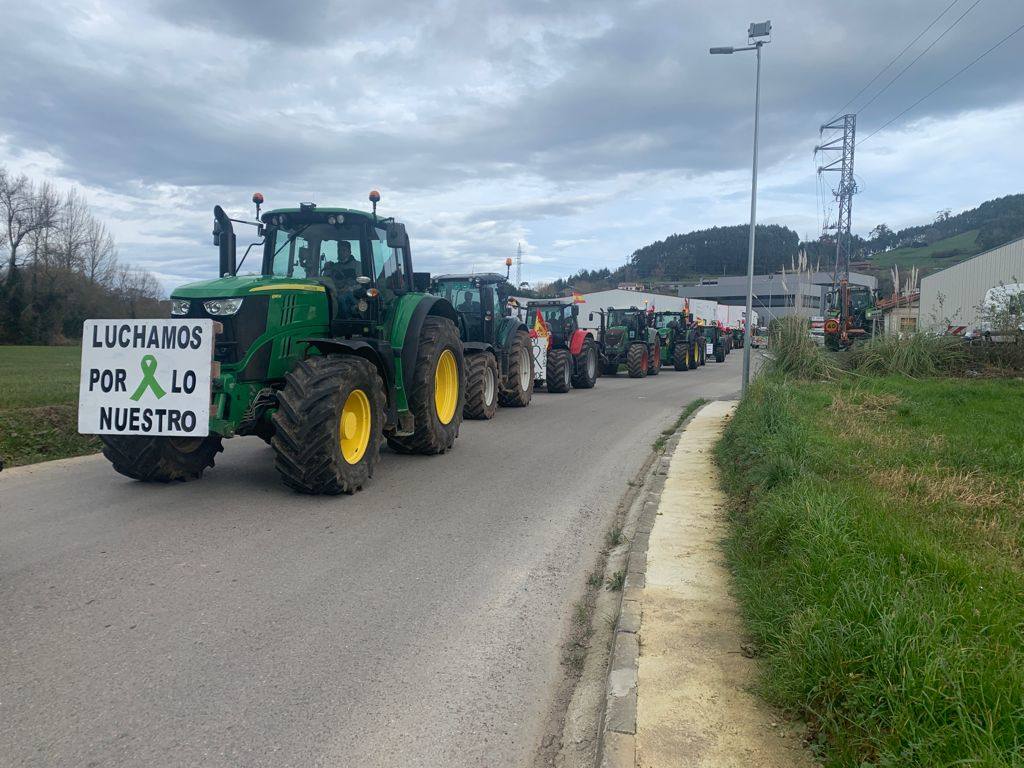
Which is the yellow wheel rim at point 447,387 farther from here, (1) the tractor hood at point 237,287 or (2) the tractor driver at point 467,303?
(2) the tractor driver at point 467,303

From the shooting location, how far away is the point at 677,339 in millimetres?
29766

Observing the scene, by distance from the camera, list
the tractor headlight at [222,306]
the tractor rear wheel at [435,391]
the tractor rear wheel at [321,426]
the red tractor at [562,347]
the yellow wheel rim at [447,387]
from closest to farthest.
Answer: the tractor rear wheel at [321,426]
the tractor headlight at [222,306]
the tractor rear wheel at [435,391]
the yellow wheel rim at [447,387]
the red tractor at [562,347]

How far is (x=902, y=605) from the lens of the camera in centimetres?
328

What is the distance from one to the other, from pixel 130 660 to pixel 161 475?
3.84 meters

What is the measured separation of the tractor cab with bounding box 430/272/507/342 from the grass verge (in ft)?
23.1

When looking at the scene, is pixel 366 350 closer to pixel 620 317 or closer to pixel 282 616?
pixel 282 616

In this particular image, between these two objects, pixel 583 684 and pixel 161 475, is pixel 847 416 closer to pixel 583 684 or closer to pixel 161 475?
pixel 583 684

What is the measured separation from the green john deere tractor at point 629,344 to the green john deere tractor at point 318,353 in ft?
52.0

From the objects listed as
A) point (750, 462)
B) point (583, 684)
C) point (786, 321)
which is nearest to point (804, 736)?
point (583, 684)

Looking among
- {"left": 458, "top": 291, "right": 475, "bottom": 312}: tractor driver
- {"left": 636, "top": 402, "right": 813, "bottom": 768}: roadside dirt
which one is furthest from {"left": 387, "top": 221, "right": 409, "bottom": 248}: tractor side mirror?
{"left": 458, "top": 291, "right": 475, "bottom": 312}: tractor driver

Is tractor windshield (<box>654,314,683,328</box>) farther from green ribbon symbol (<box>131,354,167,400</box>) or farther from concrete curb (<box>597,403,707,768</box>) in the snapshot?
green ribbon symbol (<box>131,354,167,400</box>)

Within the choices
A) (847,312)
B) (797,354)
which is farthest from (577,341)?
(847,312)

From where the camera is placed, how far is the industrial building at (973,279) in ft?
101

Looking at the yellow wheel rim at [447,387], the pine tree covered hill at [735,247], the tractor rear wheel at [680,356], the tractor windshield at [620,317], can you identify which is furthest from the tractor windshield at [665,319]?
the pine tree covered hill at [735,247]
